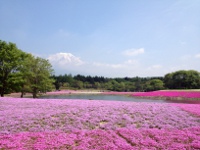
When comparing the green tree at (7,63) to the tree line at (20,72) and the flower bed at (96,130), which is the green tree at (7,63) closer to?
the tree line at (20,72)

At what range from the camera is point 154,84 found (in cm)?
9650

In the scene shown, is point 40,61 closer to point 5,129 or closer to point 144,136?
point 5,129

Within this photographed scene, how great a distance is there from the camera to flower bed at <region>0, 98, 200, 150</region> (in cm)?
836

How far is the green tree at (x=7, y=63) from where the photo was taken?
31734mm

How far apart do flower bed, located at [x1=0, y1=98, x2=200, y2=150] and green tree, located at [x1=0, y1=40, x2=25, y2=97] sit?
21.9 metres

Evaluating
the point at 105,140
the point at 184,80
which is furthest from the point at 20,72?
the point at 184,80

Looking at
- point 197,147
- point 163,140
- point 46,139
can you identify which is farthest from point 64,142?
point 197,147

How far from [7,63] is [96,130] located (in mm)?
28342

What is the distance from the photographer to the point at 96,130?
10.5 meters

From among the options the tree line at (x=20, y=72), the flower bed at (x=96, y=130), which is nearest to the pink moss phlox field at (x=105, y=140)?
the flower bed at (x=96, y=130)

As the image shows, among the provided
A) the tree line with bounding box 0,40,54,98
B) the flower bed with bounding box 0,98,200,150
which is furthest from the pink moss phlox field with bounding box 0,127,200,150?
the tree line with bounding box 0,40,54,98

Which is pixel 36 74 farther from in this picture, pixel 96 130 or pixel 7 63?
pixel 96 130

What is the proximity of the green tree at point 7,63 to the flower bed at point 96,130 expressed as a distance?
21.9 metres

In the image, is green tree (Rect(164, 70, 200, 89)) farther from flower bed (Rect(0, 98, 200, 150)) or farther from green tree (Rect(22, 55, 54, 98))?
flower bed (Rect(0, 98, 200, 150))
